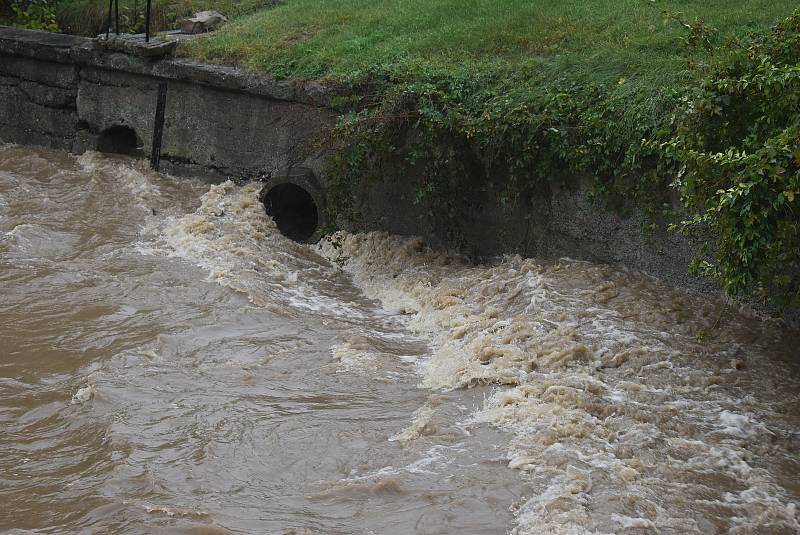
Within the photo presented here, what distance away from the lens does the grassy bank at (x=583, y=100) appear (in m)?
5.51

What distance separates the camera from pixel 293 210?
10.6 meters

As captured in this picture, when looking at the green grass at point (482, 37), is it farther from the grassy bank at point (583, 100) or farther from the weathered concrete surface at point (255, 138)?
the weathered concrete surface at point (255, 138)

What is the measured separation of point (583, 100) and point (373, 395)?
3614 millimetres

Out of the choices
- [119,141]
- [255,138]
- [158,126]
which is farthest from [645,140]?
[119,141]

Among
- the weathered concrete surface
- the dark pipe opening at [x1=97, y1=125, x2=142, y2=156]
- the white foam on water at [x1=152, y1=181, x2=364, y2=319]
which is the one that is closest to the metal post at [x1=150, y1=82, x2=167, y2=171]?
the weathered concrete surface

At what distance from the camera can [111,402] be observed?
5844 millimetres

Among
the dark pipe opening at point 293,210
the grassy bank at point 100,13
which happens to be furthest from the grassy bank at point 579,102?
the grassy bank at point 100,13

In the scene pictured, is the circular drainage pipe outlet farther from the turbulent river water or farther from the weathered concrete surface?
the turbulent river water

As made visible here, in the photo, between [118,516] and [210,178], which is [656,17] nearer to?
[210,178]

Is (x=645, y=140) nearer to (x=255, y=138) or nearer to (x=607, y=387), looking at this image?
(x=607, y=387)

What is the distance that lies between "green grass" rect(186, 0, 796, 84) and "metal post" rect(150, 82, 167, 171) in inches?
23.8

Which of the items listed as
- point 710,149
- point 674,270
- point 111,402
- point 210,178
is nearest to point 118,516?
point 111,402

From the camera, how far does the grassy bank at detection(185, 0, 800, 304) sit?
5512mm

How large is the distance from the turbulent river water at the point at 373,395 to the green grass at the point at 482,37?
2021mm
